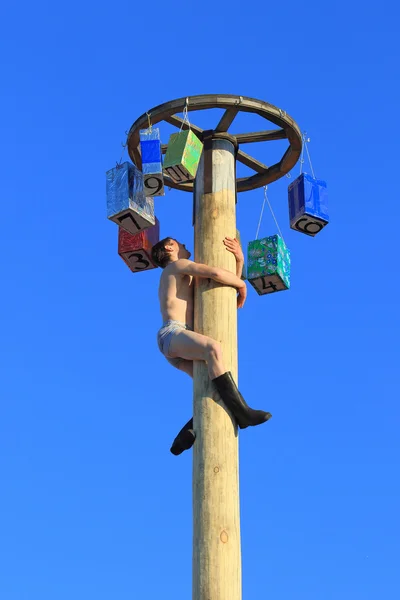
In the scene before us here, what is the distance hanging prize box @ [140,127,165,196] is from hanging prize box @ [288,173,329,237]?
1.14 metres

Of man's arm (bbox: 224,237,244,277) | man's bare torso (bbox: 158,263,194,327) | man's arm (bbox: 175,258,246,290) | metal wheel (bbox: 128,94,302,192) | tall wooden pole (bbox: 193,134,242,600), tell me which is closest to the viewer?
tall wooden pole (bbox: 193,134,242,600)

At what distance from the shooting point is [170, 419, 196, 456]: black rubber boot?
6145mm

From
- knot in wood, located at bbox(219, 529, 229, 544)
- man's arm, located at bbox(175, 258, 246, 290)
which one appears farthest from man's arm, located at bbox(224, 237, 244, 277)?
knot in wood, located at bbox(219, 529, 229, 544)

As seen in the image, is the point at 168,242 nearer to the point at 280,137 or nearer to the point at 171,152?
the point at 171,152

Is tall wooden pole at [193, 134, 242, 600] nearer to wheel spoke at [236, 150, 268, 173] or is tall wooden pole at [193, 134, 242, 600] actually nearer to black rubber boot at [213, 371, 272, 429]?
black rubber boot at [213, 371, 272, 429]

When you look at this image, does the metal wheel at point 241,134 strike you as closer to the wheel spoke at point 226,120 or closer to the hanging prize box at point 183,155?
the wheel spoke at point 226,120

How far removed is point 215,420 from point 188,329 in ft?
2.57

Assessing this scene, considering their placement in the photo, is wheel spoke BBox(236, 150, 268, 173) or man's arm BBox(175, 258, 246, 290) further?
wheel spoke BBox(236, 150, 268, 173)

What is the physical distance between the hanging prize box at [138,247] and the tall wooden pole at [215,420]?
62 centimetres

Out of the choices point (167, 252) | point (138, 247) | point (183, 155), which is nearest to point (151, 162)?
point (183, 155)

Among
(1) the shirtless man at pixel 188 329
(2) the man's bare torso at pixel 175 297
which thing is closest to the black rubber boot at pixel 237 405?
(1) the shirtless man at pixel 188 329

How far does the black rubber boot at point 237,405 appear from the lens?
614cm

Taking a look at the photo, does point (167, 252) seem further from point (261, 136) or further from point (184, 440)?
point (184, 440)

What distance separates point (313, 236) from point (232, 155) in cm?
96
